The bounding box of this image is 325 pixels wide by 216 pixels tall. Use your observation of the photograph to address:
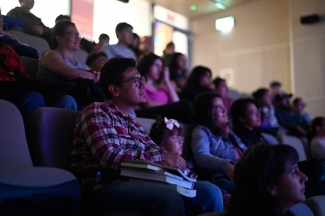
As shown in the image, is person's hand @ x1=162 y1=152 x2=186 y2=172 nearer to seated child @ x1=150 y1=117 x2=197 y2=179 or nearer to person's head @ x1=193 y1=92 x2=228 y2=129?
seated child @ x1=150 y1=117 x2=197 y2=179

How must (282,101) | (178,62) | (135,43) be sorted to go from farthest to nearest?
(282,101), (178,62), (135,43)

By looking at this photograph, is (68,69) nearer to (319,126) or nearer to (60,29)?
(60,29)

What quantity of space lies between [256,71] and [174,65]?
3.59m

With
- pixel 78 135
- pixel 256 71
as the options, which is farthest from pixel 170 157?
pixel 256 71

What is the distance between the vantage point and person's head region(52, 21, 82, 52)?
2955 mm

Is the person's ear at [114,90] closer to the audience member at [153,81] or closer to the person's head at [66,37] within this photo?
the person's head at [66,37]

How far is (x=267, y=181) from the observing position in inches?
59.2

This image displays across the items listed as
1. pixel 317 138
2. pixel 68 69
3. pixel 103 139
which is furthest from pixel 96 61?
pixel 317 138

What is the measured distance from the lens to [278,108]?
571 centimetres

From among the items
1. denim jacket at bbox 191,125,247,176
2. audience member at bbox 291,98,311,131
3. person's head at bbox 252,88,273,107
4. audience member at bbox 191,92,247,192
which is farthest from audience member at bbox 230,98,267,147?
audience member at bbox 291,98,311,131

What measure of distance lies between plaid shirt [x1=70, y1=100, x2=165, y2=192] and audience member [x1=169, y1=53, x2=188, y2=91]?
311 centimetres

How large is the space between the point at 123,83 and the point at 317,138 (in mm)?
3073

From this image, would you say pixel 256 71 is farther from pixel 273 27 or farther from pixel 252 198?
pixel 252 198

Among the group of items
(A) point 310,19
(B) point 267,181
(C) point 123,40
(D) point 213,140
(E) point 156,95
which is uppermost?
(A) point 310,19
